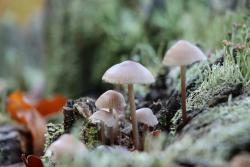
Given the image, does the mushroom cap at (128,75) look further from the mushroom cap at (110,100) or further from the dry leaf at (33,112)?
the dry leaf at (33,112)

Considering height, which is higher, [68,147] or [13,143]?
[68,147]

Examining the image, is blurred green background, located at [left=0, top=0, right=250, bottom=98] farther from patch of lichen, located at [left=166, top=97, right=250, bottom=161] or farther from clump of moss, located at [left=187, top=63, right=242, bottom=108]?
patch of lichen, located at [left=166, top=97, right=250, bottom=161]

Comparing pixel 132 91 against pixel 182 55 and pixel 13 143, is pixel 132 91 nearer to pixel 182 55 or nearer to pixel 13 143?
pixel 182 55

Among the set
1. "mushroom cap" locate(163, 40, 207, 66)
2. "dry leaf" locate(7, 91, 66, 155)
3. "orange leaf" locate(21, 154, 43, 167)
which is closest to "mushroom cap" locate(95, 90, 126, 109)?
"mushroom cap" locate(163, 40, 207, 66)

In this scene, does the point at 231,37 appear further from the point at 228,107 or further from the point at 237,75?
the point at 228,107

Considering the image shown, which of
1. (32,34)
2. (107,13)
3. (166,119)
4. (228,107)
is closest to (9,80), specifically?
(107,13)

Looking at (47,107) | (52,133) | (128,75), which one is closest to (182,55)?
(128,75)

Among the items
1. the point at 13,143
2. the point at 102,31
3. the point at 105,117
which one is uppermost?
the point at 102,31

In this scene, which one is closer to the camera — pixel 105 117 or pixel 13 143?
pixel 105 117
